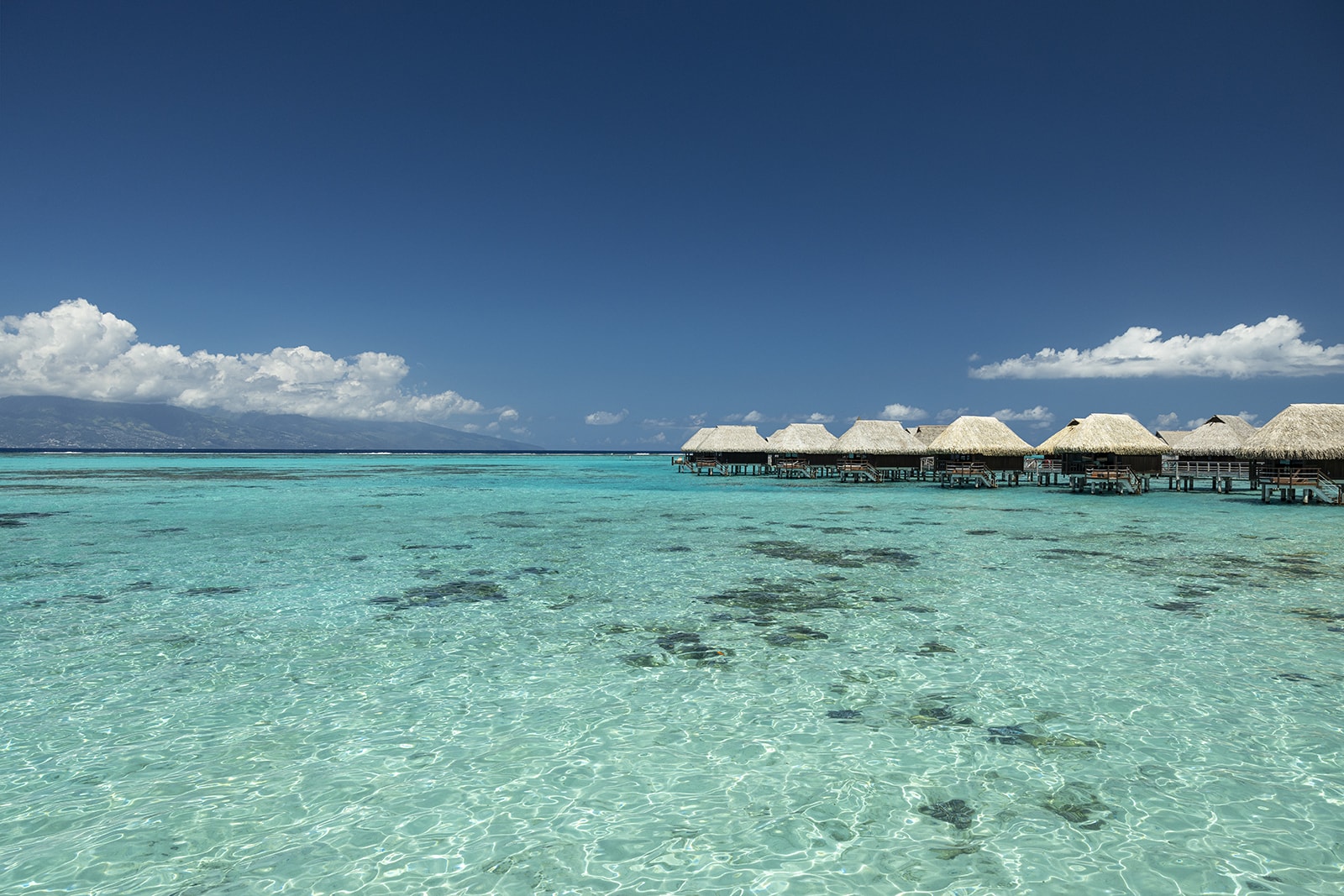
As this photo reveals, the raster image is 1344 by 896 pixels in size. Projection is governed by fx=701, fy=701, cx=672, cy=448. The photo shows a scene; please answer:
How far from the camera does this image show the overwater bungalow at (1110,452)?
28703 millimetres

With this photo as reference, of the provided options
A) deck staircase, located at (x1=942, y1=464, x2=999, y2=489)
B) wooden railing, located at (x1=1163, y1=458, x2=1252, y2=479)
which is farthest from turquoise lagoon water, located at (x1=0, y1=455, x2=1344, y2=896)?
wooden railing, located at (x1=1163, y1=458, x2=1252, y2=479)

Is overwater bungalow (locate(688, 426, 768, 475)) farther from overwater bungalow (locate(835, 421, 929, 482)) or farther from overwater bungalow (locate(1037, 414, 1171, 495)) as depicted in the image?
overwater bungalow (locate(1037, 414, 1171, 495))

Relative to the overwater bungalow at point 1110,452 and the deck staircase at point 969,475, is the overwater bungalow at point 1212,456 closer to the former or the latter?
the overwater bungalow at point 1110,452

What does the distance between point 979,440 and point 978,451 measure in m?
0.91

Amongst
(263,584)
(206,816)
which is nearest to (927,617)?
(206,816)

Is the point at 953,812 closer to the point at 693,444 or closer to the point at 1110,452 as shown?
the point at 1110,452

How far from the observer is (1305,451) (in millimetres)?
22828

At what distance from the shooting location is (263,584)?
33.6 feet

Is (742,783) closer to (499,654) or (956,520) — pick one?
(499,654)

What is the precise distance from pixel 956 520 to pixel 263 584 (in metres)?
15.9

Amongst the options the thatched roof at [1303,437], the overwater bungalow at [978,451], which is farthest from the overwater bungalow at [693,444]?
the thatched roof at [1303,437]

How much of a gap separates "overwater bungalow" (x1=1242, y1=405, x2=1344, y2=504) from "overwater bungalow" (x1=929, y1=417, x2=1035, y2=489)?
9.25m

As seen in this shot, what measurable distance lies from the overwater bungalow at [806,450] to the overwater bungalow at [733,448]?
2.48 metres

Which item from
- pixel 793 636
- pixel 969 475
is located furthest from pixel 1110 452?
pixel 793 636
